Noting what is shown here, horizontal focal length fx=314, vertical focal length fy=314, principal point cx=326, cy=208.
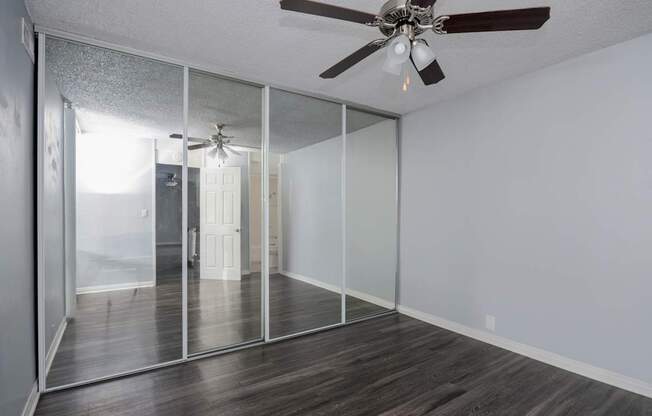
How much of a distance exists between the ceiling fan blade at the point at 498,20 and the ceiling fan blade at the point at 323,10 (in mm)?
438

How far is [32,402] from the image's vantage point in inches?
84.5

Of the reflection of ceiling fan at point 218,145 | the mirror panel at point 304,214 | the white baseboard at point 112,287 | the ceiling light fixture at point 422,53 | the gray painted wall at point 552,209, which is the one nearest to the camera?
the ceiling light fixture at point 422,53

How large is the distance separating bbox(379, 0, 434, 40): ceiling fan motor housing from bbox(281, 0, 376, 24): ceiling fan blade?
3.1 inches

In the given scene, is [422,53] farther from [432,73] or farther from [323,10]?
[323,10]

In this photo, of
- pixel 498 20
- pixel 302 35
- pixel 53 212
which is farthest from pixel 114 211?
pixel 498 20

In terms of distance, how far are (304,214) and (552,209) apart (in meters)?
2.50

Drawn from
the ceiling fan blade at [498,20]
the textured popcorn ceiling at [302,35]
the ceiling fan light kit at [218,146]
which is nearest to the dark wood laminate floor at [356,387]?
the ceiling fan light kit at [218,146]

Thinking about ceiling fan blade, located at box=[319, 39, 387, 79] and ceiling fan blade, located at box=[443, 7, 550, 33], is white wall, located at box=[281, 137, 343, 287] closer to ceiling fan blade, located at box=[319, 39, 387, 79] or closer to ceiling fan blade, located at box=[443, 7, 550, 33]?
ceiling fan blade, located at box=[319, 39, 387, 79]

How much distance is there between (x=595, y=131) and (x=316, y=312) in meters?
3.27

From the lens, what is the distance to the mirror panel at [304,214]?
11.4 feet

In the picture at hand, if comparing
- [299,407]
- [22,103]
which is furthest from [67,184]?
[299,407]

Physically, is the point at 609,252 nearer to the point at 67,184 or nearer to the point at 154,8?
the point at 154,8

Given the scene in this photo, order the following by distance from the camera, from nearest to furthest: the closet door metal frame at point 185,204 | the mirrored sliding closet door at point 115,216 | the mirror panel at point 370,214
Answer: the closet door metal frame at point 185,204, the mirrored sliding closet door at point 115,216, the mirror panel at point 370,214

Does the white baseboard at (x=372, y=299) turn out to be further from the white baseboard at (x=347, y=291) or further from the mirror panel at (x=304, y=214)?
the mirror panel at (x=304, y=214)
